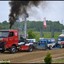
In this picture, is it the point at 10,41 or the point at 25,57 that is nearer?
the point at 25,57

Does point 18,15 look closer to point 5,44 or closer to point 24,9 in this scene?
point 24,9

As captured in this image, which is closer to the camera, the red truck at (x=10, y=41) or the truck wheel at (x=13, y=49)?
the red truck at (x=10, y=41)

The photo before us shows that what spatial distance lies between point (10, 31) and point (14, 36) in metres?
0.64

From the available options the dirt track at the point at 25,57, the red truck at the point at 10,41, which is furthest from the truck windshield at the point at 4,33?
the dirt track at the point at 25,57

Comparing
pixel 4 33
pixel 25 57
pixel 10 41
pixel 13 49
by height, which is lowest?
pixel 25 57

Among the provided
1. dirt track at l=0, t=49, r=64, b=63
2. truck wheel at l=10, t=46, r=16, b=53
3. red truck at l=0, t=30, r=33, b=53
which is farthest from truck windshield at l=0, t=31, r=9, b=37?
dirt track at l=0, t=49, r=64, b=63

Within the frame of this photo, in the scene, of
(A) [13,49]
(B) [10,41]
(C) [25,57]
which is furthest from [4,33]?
(C) [25,57]

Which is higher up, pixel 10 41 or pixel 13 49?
pixel 10 41

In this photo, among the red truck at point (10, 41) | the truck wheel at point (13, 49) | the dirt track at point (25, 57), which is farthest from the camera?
the truck wheel at point (13, 49)

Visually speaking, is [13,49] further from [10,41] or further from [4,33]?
[4,33]

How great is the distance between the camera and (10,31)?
2341 cm

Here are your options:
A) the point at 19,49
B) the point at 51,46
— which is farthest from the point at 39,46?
the point at 19,49

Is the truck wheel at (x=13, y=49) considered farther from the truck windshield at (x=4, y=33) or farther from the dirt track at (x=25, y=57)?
the truck windshield at (x=4, y=33)

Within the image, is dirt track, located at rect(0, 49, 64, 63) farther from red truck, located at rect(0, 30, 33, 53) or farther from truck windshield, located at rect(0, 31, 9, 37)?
truck windshield, located at rect(0, 31, 9, 37)
